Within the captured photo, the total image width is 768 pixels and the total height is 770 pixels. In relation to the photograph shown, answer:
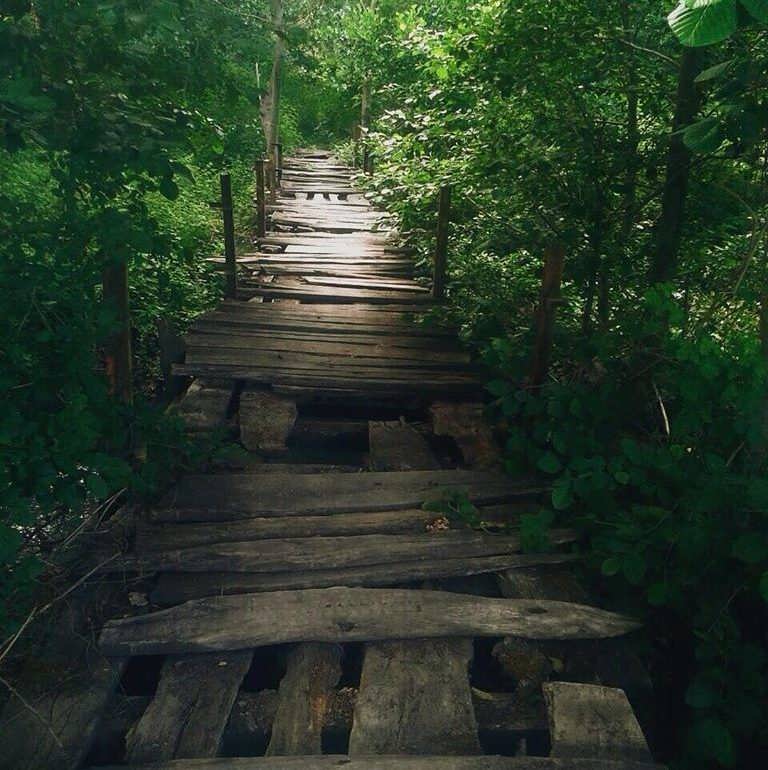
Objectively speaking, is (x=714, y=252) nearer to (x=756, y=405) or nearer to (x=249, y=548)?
(x=756, y=405)

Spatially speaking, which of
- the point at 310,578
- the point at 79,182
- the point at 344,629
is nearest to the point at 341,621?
the point at 344,629

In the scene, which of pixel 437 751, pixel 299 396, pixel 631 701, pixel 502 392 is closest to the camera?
pixel 437 751

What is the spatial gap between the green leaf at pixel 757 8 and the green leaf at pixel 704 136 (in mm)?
1210

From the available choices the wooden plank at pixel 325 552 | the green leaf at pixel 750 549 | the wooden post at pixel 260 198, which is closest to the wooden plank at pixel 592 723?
the green leaf at pixel 750 549

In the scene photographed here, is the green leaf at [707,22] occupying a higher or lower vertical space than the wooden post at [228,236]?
higher

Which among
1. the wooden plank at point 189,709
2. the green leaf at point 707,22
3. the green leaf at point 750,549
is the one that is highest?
the green leaf at point 707,22

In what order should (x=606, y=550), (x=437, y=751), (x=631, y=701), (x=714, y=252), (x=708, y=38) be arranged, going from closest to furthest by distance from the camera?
(x=708, y=38), (x=437, y=751), (x=631, y=701), (x=606, y=550), (x=714, y=252)

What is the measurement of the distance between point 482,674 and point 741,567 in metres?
1.20

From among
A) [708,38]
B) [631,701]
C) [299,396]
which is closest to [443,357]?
[299,396]

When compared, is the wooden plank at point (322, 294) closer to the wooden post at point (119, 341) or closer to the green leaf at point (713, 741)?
the wooden post at point (119, 341)

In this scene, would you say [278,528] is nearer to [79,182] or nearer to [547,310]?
[79,182]

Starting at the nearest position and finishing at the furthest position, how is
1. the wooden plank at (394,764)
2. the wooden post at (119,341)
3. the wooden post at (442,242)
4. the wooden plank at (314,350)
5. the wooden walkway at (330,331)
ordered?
the wooden plank at (394,764), the wooden post at (119,341), the wooden walkway at (330,331), the wooden plank at (314,350), the wooden post at (442,242)

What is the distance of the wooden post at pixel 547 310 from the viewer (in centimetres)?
461

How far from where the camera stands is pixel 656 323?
3725mm
